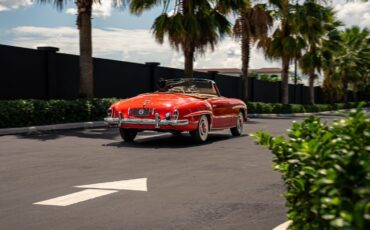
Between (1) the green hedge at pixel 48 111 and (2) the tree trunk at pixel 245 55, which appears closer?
(1) the green hedge at pixel 48 111

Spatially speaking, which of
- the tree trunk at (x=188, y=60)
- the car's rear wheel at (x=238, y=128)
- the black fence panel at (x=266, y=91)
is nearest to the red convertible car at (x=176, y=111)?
the car's rear wheel at (x=238, y=128)

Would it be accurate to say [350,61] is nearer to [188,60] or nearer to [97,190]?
[188,60]

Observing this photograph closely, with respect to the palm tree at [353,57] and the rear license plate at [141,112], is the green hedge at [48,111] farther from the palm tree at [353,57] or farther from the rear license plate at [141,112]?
the palm tree at [353,57]

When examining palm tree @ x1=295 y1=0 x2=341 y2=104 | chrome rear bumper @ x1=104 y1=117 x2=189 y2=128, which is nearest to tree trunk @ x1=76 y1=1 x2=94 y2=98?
chrome rear bumper @ x1=104 y1=117 x2=189 y2=128

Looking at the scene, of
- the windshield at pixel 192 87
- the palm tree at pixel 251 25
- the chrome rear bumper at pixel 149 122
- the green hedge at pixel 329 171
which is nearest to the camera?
the green hedge at pixel 329 171

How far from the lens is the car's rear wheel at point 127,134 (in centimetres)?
1246

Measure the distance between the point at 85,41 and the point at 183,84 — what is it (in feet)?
23.3

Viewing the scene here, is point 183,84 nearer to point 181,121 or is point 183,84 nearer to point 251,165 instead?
point 181,121

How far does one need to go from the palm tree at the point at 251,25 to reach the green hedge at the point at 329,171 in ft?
96.1

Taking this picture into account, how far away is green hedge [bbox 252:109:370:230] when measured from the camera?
2.04 meters

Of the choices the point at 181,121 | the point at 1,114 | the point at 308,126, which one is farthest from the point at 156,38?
the point at 308,126

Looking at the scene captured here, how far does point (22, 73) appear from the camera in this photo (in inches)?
722

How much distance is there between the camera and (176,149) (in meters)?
11.2

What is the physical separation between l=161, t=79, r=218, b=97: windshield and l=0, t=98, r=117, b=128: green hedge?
4.53 m
